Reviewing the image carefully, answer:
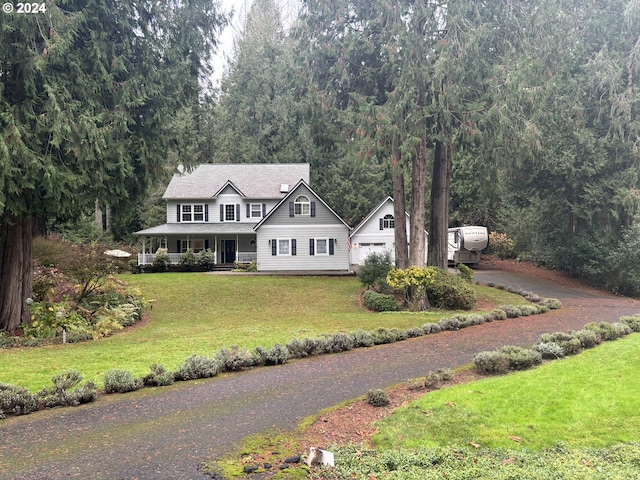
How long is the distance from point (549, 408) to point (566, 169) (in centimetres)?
2073

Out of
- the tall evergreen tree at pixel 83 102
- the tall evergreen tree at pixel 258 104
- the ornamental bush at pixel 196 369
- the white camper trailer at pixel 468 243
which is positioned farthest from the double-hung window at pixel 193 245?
the ornamental bush at pixel 196 369

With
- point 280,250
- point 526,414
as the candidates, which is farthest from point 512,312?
point 280,250

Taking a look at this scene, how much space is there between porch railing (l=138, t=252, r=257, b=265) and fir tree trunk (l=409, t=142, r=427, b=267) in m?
15.5

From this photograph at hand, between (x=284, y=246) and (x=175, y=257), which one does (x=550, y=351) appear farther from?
(x=175, y=257)

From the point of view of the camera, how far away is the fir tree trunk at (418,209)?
16984 mm

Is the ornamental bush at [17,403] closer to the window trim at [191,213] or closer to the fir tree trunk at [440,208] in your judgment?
the fir tree trunk at [440,208]

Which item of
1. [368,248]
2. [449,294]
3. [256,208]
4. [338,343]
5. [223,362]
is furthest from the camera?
[256,208]

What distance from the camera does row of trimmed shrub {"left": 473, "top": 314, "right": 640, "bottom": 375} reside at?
774 cm

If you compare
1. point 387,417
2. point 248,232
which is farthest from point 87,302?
point 248,232

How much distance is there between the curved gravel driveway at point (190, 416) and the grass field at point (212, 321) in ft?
5.20

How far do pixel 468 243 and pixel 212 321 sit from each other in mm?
22731

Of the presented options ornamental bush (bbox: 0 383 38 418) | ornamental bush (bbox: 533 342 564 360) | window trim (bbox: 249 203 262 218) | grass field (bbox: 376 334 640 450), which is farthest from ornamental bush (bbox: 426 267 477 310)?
window trim (bbox: 249 203 262 218)

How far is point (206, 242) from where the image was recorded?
107ft

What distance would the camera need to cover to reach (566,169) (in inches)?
918
